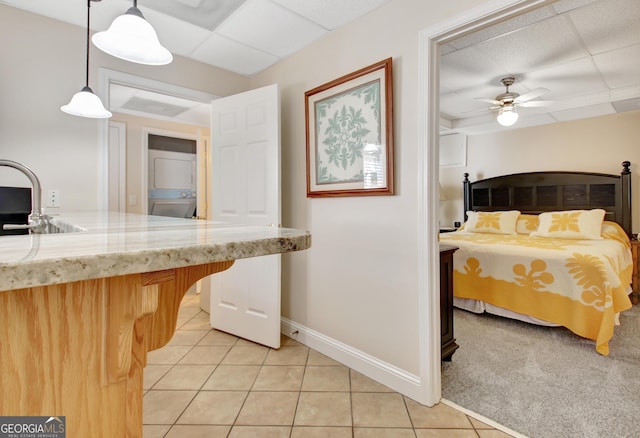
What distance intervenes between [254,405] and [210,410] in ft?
0.76

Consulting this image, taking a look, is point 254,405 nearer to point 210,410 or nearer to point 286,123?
point 210,410

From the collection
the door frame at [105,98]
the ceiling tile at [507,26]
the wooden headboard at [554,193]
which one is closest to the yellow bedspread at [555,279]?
the wooden headboard at [554,193]

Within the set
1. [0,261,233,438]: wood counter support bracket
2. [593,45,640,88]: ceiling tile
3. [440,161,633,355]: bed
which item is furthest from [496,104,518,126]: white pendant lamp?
[0,261,233,438]: wood counter support bracket

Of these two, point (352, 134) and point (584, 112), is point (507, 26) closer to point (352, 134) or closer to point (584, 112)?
point (352, 134)

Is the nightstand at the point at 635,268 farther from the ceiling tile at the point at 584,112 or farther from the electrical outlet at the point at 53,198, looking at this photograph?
the electrical outlet at the point at 53,198

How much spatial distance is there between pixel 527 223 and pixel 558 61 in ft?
7.03

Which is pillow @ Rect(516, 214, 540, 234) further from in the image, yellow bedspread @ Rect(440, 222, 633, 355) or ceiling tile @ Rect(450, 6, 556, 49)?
ceiling tile @ Rect(450, 6, 556, 49)

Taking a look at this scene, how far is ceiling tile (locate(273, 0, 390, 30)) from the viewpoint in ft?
6.43

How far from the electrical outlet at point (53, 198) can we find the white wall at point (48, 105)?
0.09 feet

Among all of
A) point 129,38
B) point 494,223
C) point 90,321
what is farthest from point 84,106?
point 494,223

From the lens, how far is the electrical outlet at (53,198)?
218cm

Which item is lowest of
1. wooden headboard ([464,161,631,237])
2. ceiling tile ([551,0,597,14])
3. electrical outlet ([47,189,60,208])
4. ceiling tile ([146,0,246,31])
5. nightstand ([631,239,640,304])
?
nightstand ([631,239,640,304])

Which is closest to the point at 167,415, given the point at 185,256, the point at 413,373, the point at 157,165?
the point at 413,373

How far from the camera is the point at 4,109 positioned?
2.02m
